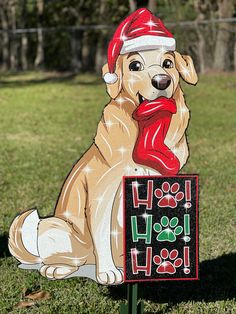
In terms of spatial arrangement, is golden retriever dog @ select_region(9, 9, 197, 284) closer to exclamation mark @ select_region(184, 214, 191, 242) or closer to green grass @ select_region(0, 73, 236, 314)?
exclamation mark @ select_region(184, 214, 191, 242)

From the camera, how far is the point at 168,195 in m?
3.11

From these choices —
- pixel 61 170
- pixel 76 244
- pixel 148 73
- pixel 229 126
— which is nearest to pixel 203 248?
pixel 76 244

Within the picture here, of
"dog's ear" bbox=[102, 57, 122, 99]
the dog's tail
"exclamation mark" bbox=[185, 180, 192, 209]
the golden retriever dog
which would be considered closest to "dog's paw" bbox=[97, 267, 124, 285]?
the golden retriever dog

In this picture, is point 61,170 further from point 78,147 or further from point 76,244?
point 76,244

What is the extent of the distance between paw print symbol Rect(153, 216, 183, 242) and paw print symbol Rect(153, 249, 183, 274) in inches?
2.7

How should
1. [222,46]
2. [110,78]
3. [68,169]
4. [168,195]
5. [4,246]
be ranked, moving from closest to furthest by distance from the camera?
[168,195] < [110,78] < [4,246] < [68,169] < [222,46]

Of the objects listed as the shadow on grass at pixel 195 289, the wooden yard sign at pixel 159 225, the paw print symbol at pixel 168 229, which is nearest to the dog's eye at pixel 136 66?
the wooden yard sign at pixel 159 225

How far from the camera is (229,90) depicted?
15227 mm

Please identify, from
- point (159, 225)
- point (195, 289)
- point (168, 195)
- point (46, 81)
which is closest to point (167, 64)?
point (168, 195)

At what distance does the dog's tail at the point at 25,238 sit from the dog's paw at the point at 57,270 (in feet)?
0.22

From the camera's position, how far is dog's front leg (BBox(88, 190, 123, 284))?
3260mm

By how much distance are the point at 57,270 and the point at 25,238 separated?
246 mm

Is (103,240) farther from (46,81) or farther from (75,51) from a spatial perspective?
(75,51)

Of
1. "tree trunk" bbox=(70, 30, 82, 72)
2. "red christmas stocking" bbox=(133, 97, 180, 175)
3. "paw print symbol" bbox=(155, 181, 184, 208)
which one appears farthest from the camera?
"tree trunk" bbox=(70, 30, 82, 72)
